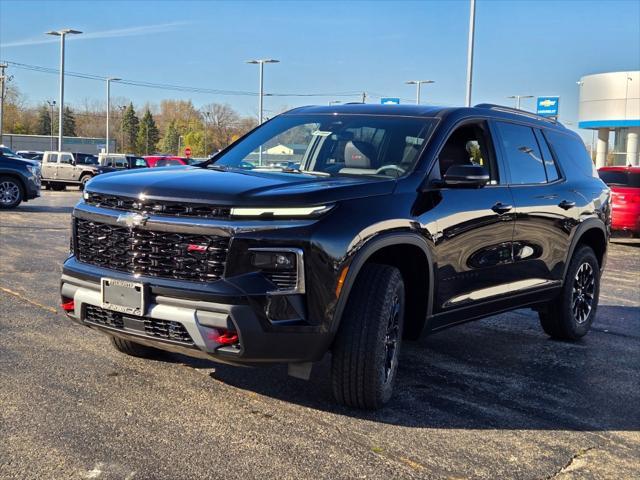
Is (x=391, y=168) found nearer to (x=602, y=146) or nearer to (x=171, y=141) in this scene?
(x=602, y=146)

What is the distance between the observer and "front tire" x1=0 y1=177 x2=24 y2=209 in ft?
61.5

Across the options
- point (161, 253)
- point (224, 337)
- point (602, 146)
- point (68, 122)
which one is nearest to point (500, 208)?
point (224, 337)

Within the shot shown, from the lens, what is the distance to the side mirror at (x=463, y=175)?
4754mm

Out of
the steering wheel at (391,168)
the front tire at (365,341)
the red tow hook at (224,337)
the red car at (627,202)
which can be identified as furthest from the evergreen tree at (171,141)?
the red tow hook at (224,337)

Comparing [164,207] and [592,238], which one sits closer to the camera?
[164,207]

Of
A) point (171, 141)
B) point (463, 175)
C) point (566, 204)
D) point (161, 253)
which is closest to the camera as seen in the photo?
point (161, 253)

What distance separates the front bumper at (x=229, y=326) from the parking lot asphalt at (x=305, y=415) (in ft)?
1.35

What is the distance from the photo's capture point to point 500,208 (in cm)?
539

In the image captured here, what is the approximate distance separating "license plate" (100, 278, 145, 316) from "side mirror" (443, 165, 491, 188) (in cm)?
203

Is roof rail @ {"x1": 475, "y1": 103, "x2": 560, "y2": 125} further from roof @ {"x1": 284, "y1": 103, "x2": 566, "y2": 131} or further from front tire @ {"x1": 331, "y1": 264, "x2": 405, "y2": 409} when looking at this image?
front tire @ {"x1": 331, "y1": 264, "x2": 405, "y2": 409}

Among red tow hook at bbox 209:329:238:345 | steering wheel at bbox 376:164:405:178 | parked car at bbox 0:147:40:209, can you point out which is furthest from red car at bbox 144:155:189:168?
red tow hook at bbox 209:329:238:345

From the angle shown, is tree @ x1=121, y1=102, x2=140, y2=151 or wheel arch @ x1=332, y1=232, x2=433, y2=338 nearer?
wheel arch @ x1=332, y1=232, x2=433, y2=338

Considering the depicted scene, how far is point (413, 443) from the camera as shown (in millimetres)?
3947

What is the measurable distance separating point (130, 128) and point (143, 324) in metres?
117
